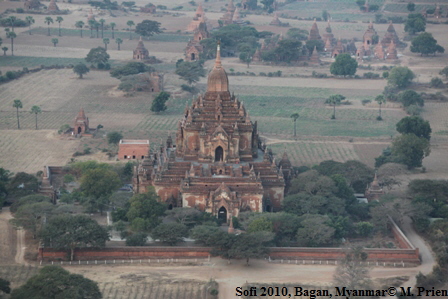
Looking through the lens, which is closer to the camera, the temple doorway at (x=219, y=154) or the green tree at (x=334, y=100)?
the temple doorway at (x=219, y=154)

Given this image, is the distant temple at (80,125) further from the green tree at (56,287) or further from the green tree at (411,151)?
the green tree at (56,287)

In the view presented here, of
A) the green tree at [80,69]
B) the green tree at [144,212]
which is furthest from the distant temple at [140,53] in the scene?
the green tree at [144,212]

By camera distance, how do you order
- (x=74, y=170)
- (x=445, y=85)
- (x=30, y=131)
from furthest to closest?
(x=445, y=85) < (x=30, y=131) < (x=74, y=170)

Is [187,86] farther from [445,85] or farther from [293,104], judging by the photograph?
[445,85]

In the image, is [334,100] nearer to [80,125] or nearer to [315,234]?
[80,125]

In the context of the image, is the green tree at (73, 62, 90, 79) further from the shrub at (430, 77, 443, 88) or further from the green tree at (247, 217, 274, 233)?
the green tree at (247, 217, 274, 233)

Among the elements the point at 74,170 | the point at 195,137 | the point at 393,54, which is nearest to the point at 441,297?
the point at 195,137

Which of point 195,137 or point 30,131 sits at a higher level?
point 195,137
